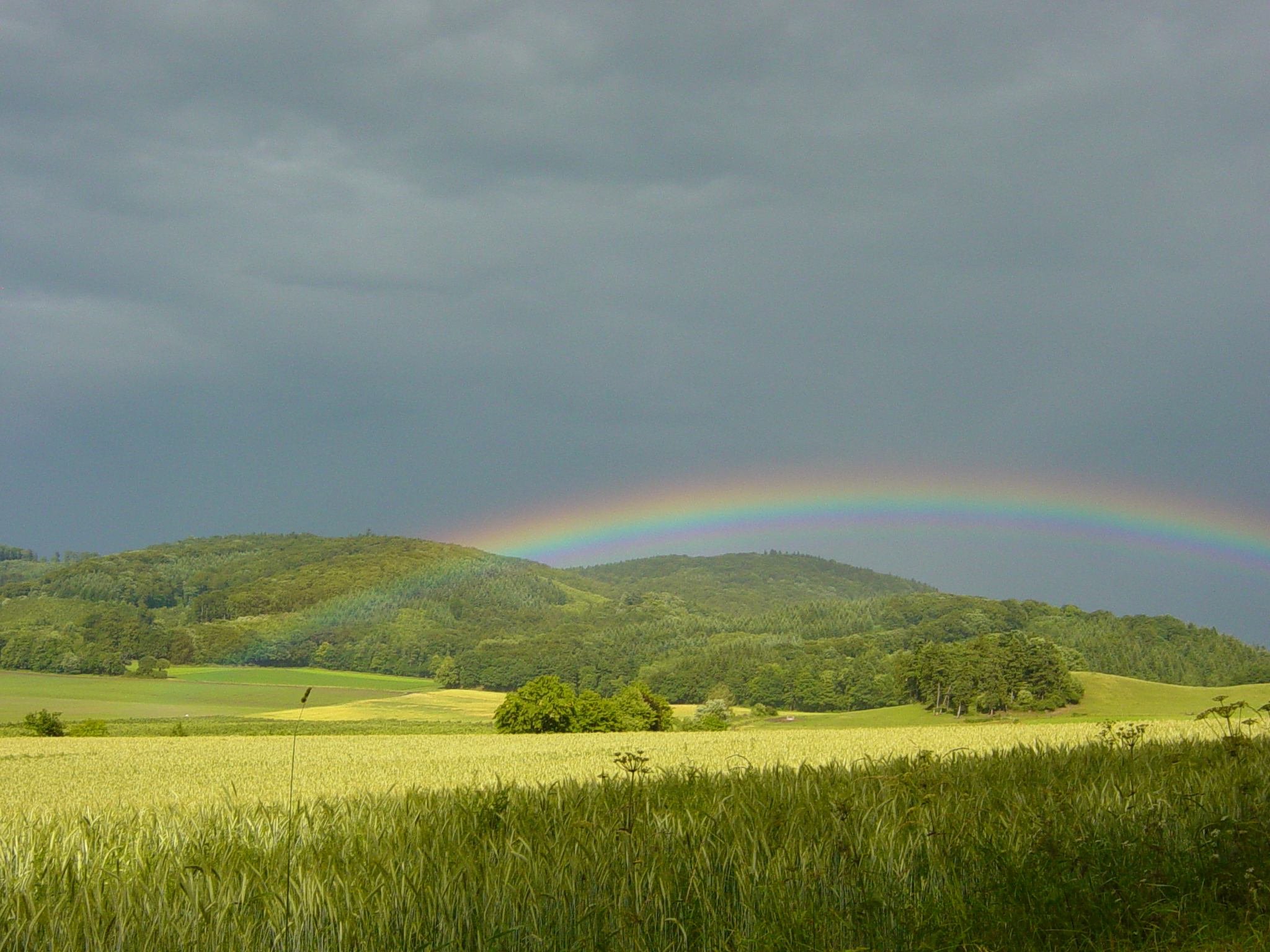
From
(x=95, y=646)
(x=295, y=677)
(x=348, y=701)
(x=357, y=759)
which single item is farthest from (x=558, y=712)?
(x=95, y=646)

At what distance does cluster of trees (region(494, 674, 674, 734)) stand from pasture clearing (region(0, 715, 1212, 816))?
15289 millimetres

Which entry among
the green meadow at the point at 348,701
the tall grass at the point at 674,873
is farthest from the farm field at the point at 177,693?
the tall grass at the point at 674,873

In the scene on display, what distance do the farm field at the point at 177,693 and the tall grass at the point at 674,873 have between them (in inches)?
3107

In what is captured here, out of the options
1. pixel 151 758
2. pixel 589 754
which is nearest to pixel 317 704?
pixel 151 758

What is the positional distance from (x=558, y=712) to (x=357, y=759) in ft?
119

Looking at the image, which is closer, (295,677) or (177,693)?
(177,693)

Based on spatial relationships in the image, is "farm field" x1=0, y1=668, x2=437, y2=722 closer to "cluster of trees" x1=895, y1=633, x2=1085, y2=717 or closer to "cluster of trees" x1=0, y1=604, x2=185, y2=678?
"cluster of trees" x1=0, y1=604, x2=185, y2=678

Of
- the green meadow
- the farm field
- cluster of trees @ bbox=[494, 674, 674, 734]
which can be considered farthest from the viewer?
the farm field

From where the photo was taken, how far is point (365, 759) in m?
27.4

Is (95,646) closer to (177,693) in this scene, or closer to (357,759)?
(177,693)

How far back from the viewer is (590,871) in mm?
4379

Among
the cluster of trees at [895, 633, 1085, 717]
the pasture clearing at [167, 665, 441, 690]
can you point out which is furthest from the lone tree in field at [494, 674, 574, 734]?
the pasture clearing at [167, 665, 441, 690]

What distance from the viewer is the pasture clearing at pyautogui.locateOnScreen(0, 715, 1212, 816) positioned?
14094 mm

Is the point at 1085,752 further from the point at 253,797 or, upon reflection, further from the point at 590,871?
the point at 253,797
